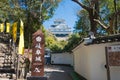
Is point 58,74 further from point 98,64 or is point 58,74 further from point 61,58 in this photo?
point 61,58

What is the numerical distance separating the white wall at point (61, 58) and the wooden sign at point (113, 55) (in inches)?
1166

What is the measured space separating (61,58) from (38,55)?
34.0 meters

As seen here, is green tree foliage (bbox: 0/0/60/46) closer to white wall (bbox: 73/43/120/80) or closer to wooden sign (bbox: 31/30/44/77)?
white wall (bbox: 73/43/120/80)

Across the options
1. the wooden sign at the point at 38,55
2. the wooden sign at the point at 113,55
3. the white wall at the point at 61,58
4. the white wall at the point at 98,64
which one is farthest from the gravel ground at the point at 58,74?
the white wall at the point at 61,58

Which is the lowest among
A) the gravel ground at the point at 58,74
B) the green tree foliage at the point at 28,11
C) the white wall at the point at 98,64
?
the gravel ground at the point at 58,74

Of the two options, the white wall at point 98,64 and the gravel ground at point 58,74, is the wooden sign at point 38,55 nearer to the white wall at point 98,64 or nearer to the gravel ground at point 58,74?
the gravel ground at point 58,74

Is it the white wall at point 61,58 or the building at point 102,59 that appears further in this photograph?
the white wall at point 61,58

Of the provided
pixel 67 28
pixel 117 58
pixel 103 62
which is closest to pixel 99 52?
pixel 103 62

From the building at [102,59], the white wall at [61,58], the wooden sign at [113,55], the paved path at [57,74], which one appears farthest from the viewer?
the white wall at [61,58]

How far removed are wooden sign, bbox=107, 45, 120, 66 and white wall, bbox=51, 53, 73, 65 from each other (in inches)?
1166

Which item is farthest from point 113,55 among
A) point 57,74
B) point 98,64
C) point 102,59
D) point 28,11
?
point 28,11

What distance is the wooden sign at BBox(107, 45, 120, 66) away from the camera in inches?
449

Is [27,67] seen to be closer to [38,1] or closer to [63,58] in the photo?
[38,1]

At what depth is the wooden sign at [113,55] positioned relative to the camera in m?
11.4
